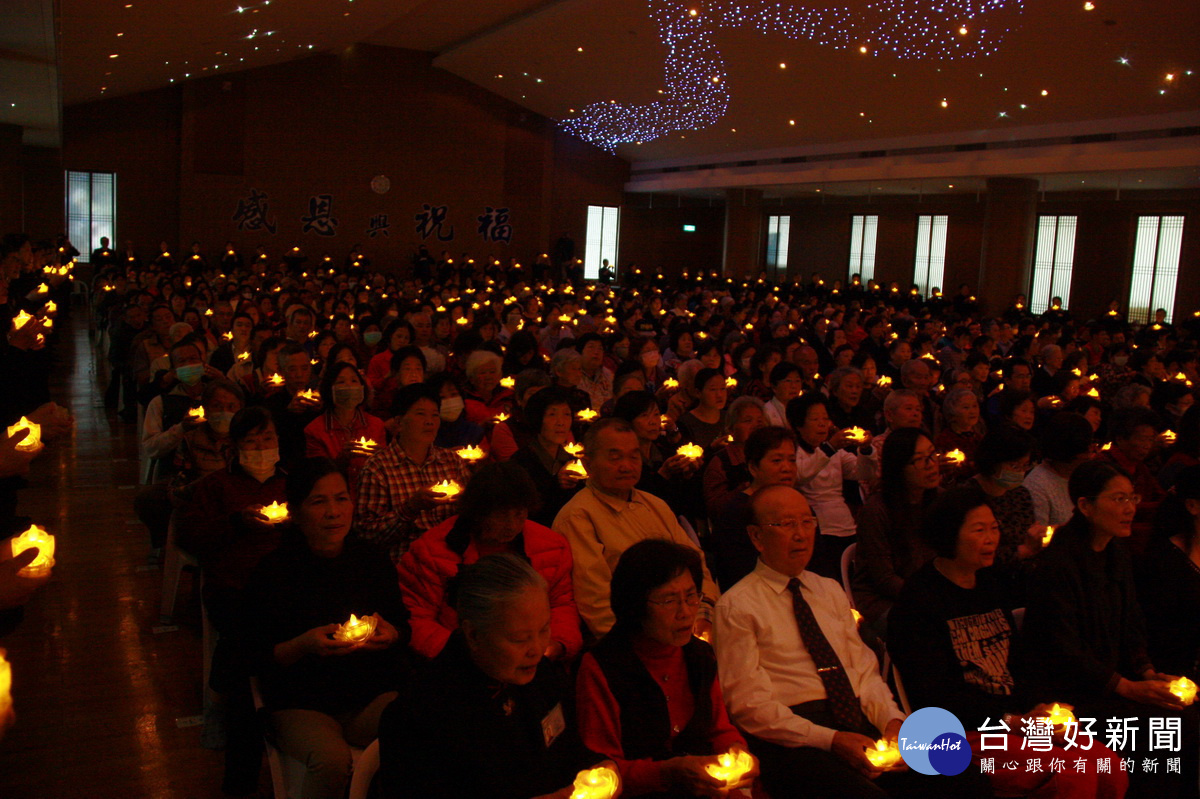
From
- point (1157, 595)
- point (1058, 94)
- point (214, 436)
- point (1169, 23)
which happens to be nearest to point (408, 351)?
point (214, 436)

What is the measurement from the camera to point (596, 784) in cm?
173

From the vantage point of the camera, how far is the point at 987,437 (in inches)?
138

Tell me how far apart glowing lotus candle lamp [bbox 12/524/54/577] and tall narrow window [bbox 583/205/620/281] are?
2371 cm

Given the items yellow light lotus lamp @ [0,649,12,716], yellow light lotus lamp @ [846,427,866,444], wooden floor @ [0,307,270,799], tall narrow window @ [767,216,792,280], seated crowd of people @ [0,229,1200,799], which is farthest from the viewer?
tall narrow window @ [767,216,792,280]

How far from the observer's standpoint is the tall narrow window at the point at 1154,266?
16.8 meters

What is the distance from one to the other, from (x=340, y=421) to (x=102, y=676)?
1.35m

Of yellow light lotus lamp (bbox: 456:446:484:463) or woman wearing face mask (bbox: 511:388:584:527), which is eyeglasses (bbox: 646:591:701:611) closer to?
woman wearing face mask (bbox: 511:388:584:527)

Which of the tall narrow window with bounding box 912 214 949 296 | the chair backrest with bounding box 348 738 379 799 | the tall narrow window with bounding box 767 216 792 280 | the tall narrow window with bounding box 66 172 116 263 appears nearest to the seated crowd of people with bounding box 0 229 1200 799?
the chair backrest with bounding box 348 738 379 799

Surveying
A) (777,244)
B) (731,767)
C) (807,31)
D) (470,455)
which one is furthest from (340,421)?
(777,244)

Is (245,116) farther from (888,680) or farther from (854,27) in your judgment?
(888,680)

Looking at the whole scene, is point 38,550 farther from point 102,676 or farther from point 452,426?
point 452,426

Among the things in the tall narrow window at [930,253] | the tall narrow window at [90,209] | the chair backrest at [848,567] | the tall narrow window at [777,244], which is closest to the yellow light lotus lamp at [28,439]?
the chair backrest at [848,567]

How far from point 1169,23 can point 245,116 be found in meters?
16.9

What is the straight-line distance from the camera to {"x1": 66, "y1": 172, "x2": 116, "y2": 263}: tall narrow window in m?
19.0
